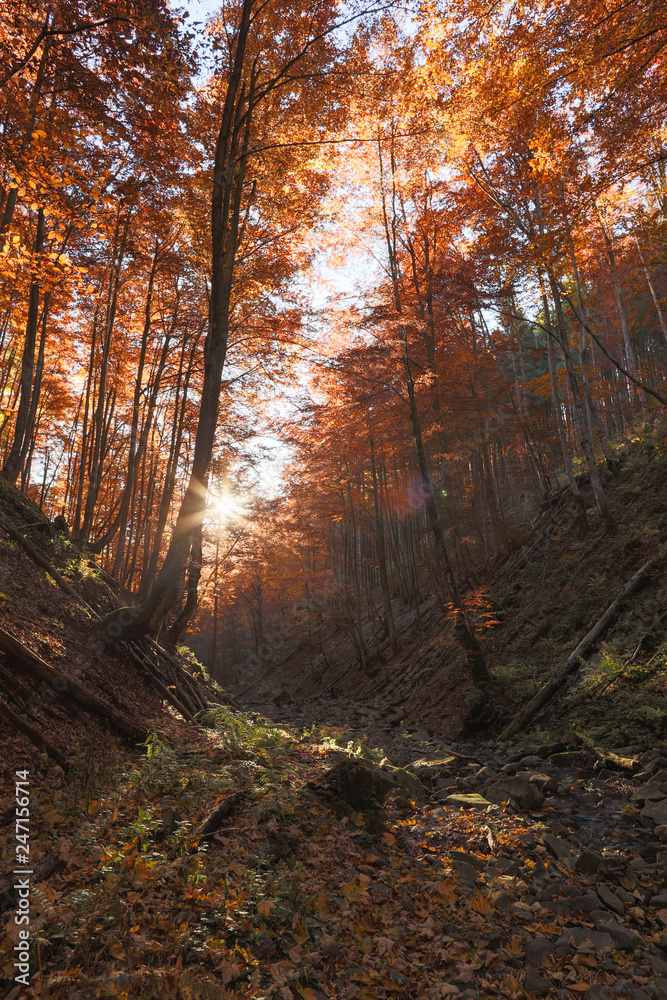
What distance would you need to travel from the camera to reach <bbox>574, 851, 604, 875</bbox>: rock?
14.6ft

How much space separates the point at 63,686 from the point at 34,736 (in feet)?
2.97

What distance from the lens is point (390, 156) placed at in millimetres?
14133

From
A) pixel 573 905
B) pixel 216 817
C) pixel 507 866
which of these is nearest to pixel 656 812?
pixel 507 866

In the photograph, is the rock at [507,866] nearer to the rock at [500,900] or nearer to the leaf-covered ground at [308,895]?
the leaf-covered ground at [308,895]

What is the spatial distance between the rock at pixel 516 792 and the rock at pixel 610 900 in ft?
6.29

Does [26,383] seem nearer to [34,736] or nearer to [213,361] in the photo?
[213,361]

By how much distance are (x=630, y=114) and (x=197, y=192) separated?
8.20 metres

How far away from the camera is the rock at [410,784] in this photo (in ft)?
22.1

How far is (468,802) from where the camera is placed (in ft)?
20.2

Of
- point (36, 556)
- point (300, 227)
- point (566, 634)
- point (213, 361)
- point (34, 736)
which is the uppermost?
point (300, 227)

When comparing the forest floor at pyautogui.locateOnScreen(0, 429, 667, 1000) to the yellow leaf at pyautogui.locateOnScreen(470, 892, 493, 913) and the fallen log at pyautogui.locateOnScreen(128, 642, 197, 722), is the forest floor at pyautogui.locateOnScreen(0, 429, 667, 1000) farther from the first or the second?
the fallen log at pyautogui.locateOnScreen(128, 642, 197, 722)

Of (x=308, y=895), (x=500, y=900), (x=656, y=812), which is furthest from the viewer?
(x=656, y=812)

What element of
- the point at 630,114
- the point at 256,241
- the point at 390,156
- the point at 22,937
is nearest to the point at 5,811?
the point at 22,937

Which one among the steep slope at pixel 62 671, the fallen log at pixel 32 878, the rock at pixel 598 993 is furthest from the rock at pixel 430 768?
the fallen log at pixel 32 878
